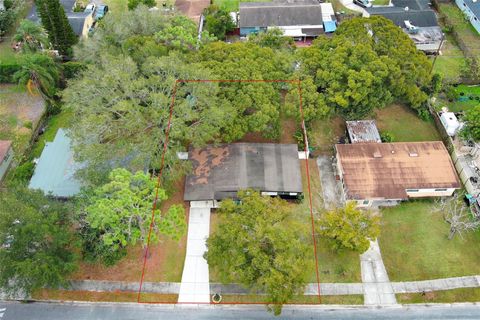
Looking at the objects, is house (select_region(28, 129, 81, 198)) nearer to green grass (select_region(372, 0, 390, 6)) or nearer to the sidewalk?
the sidewalk

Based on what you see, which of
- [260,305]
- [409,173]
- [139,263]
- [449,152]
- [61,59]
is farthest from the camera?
[61,59]

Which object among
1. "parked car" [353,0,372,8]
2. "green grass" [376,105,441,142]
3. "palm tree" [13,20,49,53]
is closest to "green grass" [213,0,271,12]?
"parked car" [353,0,372,8]

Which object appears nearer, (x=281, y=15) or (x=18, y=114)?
(x=18, y=114)

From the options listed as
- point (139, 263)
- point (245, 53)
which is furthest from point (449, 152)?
point (139, 263)

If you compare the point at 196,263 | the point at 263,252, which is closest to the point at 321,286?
the point at 263,252

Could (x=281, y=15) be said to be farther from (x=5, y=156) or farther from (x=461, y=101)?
(x=5, y=156)

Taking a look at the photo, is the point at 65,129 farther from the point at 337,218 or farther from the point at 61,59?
the point at 337,218

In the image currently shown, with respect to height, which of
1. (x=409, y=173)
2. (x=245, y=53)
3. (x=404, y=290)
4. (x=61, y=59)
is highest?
(x=245, y=53)
